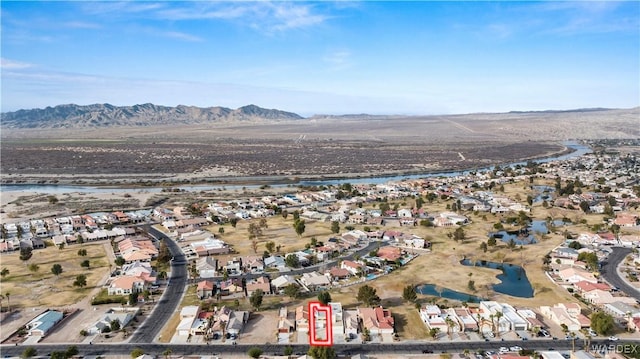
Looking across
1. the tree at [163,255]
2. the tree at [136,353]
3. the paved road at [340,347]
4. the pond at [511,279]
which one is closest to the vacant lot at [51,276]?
the tree at [163,255]

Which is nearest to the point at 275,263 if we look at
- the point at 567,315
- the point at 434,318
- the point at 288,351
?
the point at 288,351

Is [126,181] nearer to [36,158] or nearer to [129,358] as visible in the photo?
[36,158]

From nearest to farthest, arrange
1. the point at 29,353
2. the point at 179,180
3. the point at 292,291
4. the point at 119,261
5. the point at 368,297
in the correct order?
the point at 29,353 → the point at 368,297 → the point at 292,291 → the point at 119,261 → the point at 179,180

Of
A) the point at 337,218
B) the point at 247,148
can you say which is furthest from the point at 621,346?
the point at 247,148

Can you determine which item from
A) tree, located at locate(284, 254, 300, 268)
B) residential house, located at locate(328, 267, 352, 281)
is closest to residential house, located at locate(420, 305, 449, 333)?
residential house, located at locate(328, 267, 352, 281)

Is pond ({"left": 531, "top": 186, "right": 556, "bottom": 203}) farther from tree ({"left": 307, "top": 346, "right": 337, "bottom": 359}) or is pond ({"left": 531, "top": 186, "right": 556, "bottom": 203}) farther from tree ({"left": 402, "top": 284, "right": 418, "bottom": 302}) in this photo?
tree ({"left": 307, "top": 346, "right": 337, "bottom": 359})

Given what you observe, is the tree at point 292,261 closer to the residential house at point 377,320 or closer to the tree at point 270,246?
the tree at point 270,246

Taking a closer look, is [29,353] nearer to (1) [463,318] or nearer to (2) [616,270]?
(1) [463,318]
